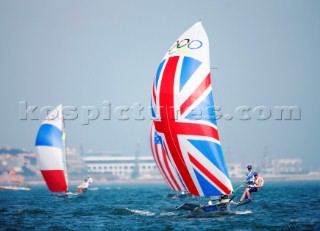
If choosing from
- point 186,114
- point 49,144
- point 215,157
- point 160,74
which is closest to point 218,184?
point 215,157

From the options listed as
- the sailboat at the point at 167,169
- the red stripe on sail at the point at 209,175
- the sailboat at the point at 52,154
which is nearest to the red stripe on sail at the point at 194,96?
the red stripe on sail at the point at 209,175

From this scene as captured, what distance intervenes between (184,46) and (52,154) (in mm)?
34779


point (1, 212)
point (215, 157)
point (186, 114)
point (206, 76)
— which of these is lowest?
point (1, 212)

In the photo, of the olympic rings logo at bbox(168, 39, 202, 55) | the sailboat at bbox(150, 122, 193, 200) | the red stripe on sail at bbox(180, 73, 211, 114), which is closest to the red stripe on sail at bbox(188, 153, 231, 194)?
the red stripe on sail at bbox(180, 73, 211, 114)

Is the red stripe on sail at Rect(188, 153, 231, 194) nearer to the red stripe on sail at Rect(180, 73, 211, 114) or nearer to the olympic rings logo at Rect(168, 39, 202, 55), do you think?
the red stripe on sail at Rect(180, 73, 211, 114)

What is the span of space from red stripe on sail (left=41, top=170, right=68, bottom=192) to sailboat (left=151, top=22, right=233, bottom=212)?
112 feet

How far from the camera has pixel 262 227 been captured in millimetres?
31531

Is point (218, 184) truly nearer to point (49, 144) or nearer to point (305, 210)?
point (305, 210)

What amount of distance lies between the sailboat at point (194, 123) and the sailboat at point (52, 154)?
34.0 meters

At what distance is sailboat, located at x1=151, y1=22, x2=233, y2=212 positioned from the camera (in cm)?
3503

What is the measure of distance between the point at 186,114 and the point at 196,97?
3.70 ft

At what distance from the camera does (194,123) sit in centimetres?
3512

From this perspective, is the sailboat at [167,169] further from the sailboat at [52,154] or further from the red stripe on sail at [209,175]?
the red stripe on sail at [209,175]

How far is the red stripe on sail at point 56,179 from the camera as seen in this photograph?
2667 inches
